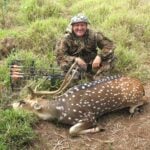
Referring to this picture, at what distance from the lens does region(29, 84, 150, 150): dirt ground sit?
632 cm

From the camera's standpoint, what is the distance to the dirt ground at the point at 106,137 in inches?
249

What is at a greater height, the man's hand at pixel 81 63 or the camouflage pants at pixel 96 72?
the man's hand at pixel 81 63

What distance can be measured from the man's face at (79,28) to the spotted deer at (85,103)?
1.08 m

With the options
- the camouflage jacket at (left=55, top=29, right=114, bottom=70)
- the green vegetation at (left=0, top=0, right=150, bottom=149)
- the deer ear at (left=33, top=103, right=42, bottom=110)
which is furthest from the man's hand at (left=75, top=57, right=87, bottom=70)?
the deer ear at (left=33, top=103, right=42, bottom=110)

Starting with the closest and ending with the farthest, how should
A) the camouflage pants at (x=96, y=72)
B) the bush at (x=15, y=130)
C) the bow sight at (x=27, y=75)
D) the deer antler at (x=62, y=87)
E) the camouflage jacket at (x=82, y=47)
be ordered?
the bush at (x=15, y=130)
the deer antler at (x=62, y=87)
the bow sight at (x=27, y=75)
the camouflage pants at (x=96, y=72)
the camouflage jacket at (x=82, y=47)

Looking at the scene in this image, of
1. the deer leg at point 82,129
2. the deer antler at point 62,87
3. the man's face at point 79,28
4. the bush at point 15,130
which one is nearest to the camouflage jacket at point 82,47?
the man's face at point 79,28

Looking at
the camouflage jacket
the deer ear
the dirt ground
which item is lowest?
the dirt ground

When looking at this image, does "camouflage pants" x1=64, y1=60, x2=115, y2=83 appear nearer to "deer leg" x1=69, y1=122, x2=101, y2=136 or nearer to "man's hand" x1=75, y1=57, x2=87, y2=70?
"man's hand" x1=75, y1=57, x2=87, y2=70

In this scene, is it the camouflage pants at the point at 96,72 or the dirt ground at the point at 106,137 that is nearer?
the dirt ground at the point at 106,137

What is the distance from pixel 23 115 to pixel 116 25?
3.89 metres

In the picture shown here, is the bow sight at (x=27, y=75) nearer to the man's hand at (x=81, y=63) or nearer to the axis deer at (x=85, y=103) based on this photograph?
the man's hand at (x=81, y=63)

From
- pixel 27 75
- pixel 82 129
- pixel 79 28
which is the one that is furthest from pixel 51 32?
pixel 82 129

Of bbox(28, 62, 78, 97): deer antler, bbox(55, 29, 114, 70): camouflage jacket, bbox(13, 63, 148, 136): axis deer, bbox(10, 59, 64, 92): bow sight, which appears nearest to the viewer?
bbox(13, 63, 148, 136): axis deer

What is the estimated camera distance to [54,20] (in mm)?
9969
